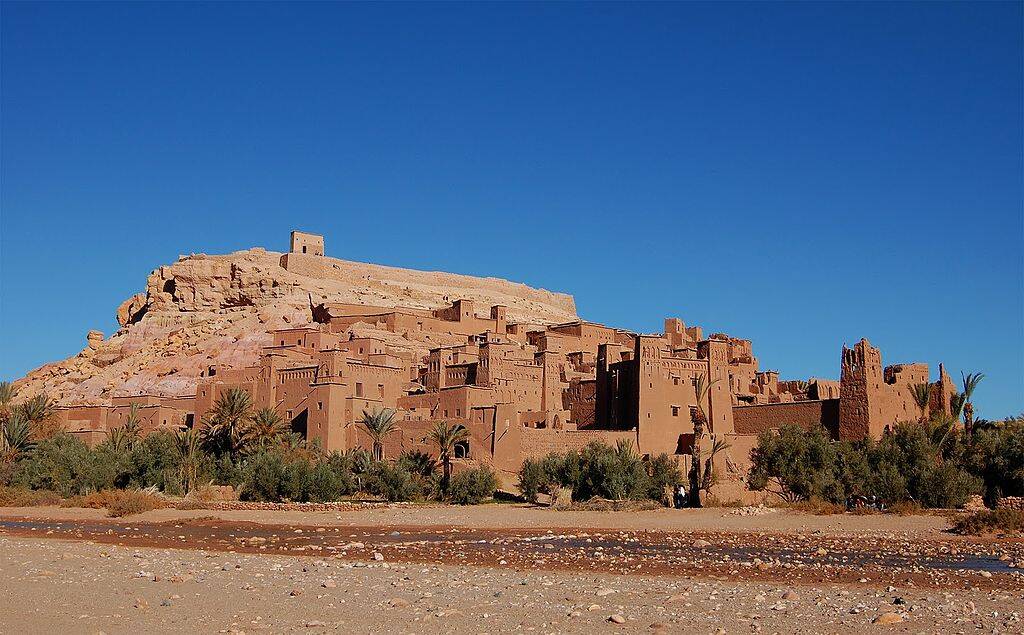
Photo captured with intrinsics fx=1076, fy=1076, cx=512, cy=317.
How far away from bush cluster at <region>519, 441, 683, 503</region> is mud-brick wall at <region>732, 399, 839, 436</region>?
25.5 ft

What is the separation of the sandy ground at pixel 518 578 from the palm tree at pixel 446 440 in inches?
330

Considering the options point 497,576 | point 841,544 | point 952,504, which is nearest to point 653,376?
point 952,504

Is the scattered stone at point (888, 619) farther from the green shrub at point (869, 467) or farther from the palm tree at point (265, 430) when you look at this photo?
the palm tree at point (265, 430)

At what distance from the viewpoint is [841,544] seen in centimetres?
2228

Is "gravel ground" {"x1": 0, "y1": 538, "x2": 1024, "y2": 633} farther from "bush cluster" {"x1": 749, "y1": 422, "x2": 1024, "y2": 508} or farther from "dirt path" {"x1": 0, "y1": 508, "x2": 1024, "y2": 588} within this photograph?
"bush cluster" {"x1": 749, "y1": 422, "x2": 1024, "y2": 508}

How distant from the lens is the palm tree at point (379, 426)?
3984cm

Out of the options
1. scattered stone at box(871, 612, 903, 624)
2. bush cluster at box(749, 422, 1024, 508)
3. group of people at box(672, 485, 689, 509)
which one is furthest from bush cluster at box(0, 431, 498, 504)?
scattered stone at box(871, 612, 903, 624)

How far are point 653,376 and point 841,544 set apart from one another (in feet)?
69.5

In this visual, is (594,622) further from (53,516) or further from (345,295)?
(345,295)

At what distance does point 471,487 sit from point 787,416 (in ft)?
47.3

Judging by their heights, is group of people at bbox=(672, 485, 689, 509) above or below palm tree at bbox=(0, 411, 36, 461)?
below

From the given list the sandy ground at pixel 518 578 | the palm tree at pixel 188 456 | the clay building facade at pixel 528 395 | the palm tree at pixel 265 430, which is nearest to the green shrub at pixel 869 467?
the clay building facade at pixel 528 395

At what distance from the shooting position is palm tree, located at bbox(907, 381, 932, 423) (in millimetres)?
40750

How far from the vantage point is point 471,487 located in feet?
116
